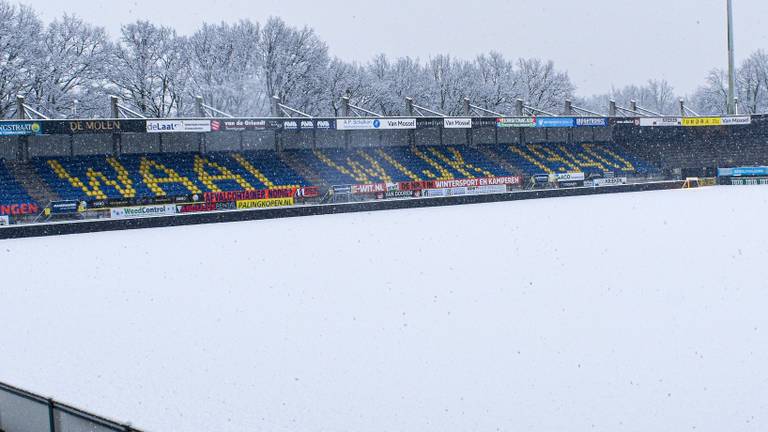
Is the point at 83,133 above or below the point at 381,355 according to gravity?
above

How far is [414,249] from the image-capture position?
22375 millimetres

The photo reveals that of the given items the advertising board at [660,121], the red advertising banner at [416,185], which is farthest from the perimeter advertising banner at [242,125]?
the advertising board at [660,121]

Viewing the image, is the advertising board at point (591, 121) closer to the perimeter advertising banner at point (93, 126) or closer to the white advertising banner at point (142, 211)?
the white advertising banner at point (142, 211)

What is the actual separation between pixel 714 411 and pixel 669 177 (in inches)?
1988

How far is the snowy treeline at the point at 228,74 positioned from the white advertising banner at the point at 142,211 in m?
12.6

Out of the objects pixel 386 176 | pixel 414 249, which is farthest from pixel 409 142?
pixel 414 249

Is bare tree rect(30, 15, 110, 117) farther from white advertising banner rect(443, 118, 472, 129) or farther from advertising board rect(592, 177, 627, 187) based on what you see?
advertising board rect(592, 177, 627, 187)

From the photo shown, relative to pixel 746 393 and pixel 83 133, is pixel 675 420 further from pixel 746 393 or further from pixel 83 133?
pixel 83 133

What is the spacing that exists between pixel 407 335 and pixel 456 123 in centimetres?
3615

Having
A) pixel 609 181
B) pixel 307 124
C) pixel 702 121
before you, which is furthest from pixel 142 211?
pixel 702 121

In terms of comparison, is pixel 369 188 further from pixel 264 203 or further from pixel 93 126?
pixel 93 126

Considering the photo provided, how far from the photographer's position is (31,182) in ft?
114

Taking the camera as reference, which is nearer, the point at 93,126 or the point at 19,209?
the point at 19,209

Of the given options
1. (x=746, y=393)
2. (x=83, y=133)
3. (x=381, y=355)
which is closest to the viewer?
(x=746, y=393)
